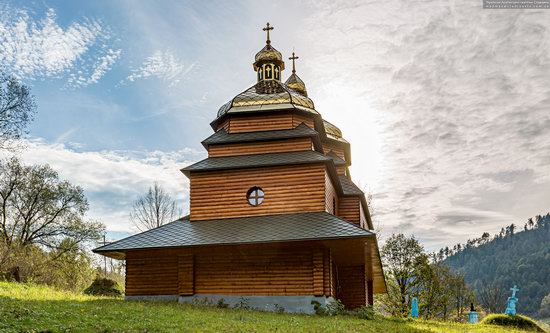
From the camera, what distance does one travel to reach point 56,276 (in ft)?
95.0

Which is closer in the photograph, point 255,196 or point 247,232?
point 247,232

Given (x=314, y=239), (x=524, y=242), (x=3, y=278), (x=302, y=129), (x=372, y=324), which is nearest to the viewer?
(x=372, y=324)

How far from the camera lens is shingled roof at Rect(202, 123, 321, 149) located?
62.3 ft

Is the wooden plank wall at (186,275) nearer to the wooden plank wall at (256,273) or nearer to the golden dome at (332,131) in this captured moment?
the wooden plank wall at (256,273)

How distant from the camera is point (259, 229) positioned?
16672mm

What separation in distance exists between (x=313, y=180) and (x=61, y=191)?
17.3 meters

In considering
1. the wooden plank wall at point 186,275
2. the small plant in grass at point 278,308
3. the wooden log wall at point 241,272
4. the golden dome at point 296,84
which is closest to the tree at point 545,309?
the golden dome at point 296,84

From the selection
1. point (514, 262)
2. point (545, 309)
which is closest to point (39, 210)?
point (545, 309)

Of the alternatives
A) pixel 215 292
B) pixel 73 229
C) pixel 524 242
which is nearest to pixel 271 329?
pixel 215 292

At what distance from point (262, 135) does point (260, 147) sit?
45 cm

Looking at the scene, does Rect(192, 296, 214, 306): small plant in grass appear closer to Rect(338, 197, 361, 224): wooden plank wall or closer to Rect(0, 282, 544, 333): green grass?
Rect(0, 282, 544, 333): green grass

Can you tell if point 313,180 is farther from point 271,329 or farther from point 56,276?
point 56,276

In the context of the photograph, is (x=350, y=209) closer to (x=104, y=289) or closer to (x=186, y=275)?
(x=186, y=275)

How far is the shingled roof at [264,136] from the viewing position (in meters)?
19.0
